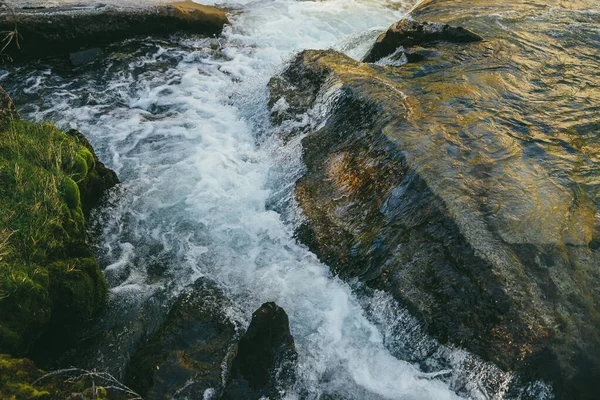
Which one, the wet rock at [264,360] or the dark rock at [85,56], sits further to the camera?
the dark rock at [85,56]

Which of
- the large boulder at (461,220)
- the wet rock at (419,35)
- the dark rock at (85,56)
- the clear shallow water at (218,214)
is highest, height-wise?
the wet rock at (419,35)

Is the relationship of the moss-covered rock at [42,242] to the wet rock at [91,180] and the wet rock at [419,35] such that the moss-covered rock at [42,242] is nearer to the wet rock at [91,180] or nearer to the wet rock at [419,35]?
the wet rock at [91,180]

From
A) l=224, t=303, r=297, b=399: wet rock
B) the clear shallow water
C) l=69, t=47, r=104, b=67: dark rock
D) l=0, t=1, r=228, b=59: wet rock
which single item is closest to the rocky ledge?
l=224, t=303, r=297, b=399: wet rock

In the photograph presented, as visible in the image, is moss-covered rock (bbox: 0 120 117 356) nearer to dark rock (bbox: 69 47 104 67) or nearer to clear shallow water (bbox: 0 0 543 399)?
clear shallow water (bbox: 0 0 543 399)

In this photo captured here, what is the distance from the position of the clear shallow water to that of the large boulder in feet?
1.06

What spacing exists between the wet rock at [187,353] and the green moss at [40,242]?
0.91 meters

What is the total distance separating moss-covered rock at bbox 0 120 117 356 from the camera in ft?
13.3

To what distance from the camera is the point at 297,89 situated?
8.40m

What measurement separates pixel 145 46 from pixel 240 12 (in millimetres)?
4311

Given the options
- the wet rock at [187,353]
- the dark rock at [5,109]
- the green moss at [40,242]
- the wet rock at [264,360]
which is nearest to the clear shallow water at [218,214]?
the wet rock at [264,360]

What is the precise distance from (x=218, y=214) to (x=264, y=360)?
9.11ft

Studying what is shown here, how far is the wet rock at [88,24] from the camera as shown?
9672mm

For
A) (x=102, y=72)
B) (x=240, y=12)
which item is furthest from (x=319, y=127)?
(x=240, y=12)

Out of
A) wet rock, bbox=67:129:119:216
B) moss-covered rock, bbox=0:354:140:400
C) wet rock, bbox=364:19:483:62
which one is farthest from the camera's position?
wet rock, bbox=364:19:483:62
